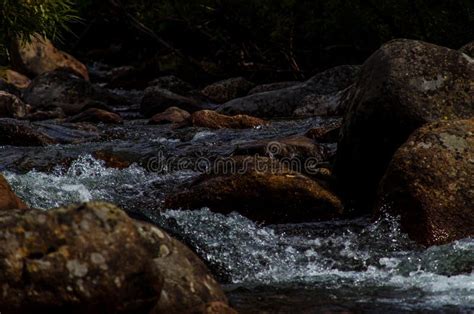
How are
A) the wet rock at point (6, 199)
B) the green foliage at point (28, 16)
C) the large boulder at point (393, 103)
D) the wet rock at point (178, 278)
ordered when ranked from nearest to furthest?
the wet rock at point (178, 278) < the wet rock at point (6, 199) < the large boulder at point (393, 103) < the green foliage at point (28, 16)

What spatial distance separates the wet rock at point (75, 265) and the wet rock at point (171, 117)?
36.7 ft

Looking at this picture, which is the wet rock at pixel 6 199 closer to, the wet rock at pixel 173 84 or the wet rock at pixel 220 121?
the wet rock at pixel 220 121

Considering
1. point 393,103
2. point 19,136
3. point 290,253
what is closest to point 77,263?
point 290,253

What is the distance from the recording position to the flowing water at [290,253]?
600 centimetres

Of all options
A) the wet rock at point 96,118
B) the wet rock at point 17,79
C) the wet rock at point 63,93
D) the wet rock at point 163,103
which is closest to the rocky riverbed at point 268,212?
the wet rock at point 96,118

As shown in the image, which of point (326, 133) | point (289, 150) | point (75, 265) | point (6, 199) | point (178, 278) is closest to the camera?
point (75, 265)

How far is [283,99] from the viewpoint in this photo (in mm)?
17844

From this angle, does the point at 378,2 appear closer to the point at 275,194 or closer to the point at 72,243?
the point at 275,194

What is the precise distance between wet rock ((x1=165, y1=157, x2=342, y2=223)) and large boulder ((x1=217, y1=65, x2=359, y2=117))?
28.9ft

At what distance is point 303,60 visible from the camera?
955 inches

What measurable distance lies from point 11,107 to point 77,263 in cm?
1355

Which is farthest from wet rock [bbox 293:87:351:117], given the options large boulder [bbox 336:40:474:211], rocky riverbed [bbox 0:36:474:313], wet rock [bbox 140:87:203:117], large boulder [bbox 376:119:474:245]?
large boulder [bbox 376:119:474:245]

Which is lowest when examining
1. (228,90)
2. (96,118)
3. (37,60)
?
(37,60)

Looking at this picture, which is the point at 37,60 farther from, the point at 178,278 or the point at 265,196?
the point at 178,278
